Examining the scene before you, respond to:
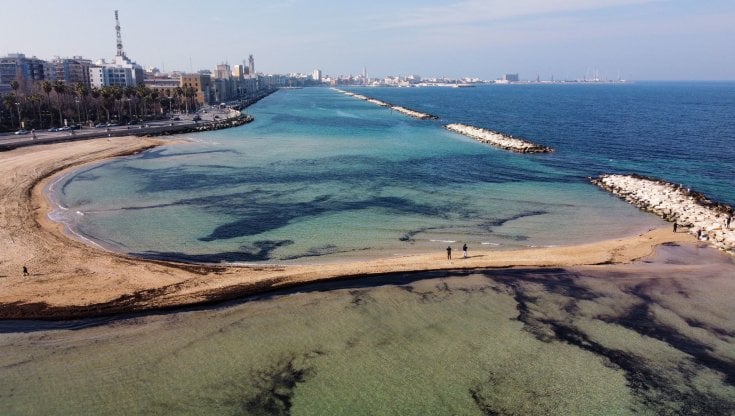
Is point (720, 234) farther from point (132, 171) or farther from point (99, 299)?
point (132, 171)

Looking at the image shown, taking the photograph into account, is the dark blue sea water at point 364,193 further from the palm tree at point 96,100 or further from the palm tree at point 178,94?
the palm tree at point 178,94

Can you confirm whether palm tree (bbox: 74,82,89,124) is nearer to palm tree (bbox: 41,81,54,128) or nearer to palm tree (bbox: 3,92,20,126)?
palm tree (bbox: 41,81,54,128)

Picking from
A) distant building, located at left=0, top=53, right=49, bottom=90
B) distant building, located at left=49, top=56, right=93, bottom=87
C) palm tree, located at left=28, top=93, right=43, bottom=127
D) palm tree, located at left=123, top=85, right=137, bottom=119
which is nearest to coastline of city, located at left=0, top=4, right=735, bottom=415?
palm tree, located at left=28, top=93, right=43, bottom=127

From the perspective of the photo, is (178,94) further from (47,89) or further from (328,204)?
(328,204)

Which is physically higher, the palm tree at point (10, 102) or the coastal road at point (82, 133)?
the palm tree at point (10, 102)

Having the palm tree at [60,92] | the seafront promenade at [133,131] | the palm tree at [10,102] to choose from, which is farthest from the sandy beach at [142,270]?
the palm tree at [60,92]

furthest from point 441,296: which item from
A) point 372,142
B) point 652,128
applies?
point 652,128
